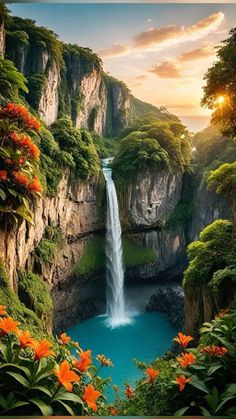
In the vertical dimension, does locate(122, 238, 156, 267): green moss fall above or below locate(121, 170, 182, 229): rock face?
below

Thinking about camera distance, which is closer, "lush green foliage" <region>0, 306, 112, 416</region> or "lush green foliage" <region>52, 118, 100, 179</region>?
"lush green foliage" <region>0, 306, 112, 416</region>

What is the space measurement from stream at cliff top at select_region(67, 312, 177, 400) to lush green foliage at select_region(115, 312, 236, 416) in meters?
7.02

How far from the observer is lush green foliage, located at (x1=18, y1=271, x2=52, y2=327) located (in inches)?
325

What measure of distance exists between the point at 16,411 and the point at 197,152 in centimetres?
2171

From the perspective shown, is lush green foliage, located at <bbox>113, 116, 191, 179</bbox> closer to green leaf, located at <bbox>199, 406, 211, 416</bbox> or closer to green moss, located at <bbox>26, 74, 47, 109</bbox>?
green moss, located at <bbox>26, 74, 47, 109</bbox>

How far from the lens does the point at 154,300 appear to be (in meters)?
16.5

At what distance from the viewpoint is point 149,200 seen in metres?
18.1

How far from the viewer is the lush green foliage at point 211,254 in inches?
246

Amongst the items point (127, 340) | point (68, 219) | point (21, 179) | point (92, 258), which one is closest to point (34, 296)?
point (21, 179)

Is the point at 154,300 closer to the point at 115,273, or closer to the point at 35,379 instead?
the point at 115,273

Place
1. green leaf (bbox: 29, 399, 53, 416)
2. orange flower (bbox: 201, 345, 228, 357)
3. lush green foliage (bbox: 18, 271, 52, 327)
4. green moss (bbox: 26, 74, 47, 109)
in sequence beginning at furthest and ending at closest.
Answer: green moss (bbox: 26, 74, 47, 109), lush green foliage (bbox: 18, 271, 52, 327), orange flower (bbox: 201, 345, 228, 357), green leaf (bbox: 29, 399, 53, 416)

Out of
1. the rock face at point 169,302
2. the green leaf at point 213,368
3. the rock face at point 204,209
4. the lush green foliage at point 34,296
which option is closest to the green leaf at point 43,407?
the green leaf at point 213,368

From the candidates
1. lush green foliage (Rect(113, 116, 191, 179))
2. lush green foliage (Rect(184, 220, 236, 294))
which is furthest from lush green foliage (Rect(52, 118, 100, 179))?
lush green foliage (Rect(184, 220, 236, 294))

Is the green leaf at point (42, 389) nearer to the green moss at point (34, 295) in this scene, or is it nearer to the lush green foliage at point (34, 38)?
the green moss at point (34, 295)
